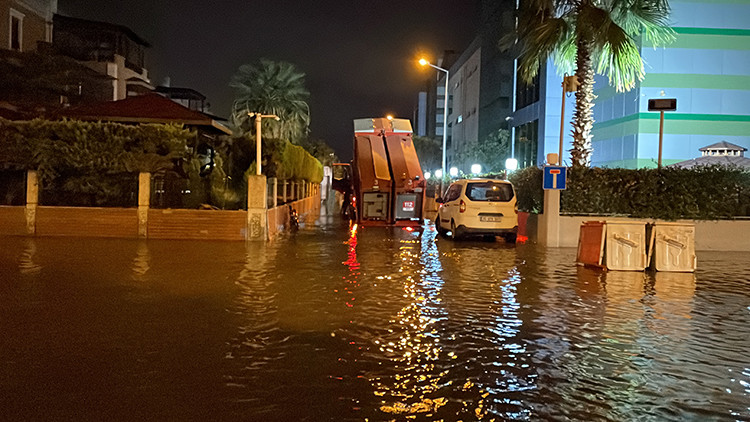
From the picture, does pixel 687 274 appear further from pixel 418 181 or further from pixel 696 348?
pixel 418 181

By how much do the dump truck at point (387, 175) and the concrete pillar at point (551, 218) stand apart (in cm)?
695

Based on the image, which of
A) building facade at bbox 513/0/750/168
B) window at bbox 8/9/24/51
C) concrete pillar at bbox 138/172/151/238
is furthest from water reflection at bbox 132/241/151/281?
building facade at bbox 513/0/750/168

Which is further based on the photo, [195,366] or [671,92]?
[671,92]

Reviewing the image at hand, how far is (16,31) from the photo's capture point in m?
36.4

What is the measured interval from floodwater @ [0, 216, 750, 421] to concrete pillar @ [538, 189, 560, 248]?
5.36 m

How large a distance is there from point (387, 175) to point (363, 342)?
18.6 m

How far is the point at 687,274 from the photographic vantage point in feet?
46.2

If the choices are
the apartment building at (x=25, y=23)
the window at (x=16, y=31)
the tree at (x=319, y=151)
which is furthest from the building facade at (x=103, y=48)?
the tree at (x=319, y=151)

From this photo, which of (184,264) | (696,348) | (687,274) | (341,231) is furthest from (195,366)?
(341,231)

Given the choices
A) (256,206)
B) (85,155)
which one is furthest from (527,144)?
(85,155)

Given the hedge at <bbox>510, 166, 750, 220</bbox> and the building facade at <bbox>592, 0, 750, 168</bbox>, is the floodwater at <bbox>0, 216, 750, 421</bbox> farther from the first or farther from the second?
the building facade at <bbox>592, 0, 750, 168</bbox>

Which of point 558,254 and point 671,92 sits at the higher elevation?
point 671,92

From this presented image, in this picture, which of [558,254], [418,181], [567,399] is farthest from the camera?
[418,181]

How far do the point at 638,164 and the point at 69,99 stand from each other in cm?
3187
